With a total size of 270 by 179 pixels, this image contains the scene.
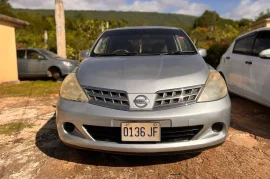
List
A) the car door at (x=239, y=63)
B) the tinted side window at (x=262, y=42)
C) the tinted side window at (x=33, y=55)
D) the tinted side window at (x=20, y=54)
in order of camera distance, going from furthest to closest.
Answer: the tinted side window at (x=20, y=54) < the tinted side window at (x=33, y=55) < the car door at (x=239, y=63) < the tinted side window at (x=262, y=42)

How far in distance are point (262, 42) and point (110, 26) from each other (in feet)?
105

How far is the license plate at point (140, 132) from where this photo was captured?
2301mm

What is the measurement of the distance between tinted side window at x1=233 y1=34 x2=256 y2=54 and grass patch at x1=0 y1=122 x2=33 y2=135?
145 inches

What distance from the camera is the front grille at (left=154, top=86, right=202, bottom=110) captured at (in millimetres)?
2373

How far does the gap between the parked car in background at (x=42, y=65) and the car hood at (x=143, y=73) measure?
23.8 feet

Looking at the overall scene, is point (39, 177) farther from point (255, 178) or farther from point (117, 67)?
point (255, 178)

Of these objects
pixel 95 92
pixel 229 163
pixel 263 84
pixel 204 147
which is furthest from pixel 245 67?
pixel 95 92

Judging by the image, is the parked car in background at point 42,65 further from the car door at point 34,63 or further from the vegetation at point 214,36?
the vegetation at point 214,36

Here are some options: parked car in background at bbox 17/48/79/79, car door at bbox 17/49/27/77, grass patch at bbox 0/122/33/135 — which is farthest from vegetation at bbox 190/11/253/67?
grass patch at bbox 0/122/33/135

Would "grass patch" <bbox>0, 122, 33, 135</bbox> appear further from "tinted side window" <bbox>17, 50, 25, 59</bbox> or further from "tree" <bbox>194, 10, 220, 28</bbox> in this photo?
"tree" <bbox>194, 10, 220, 28</bbox>

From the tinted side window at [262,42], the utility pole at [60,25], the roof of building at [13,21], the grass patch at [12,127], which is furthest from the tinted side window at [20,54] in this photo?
the tinted side window at [262,42]

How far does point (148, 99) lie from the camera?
7.77 feet

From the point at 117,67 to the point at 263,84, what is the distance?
2259 mm

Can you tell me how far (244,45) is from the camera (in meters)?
4.82
